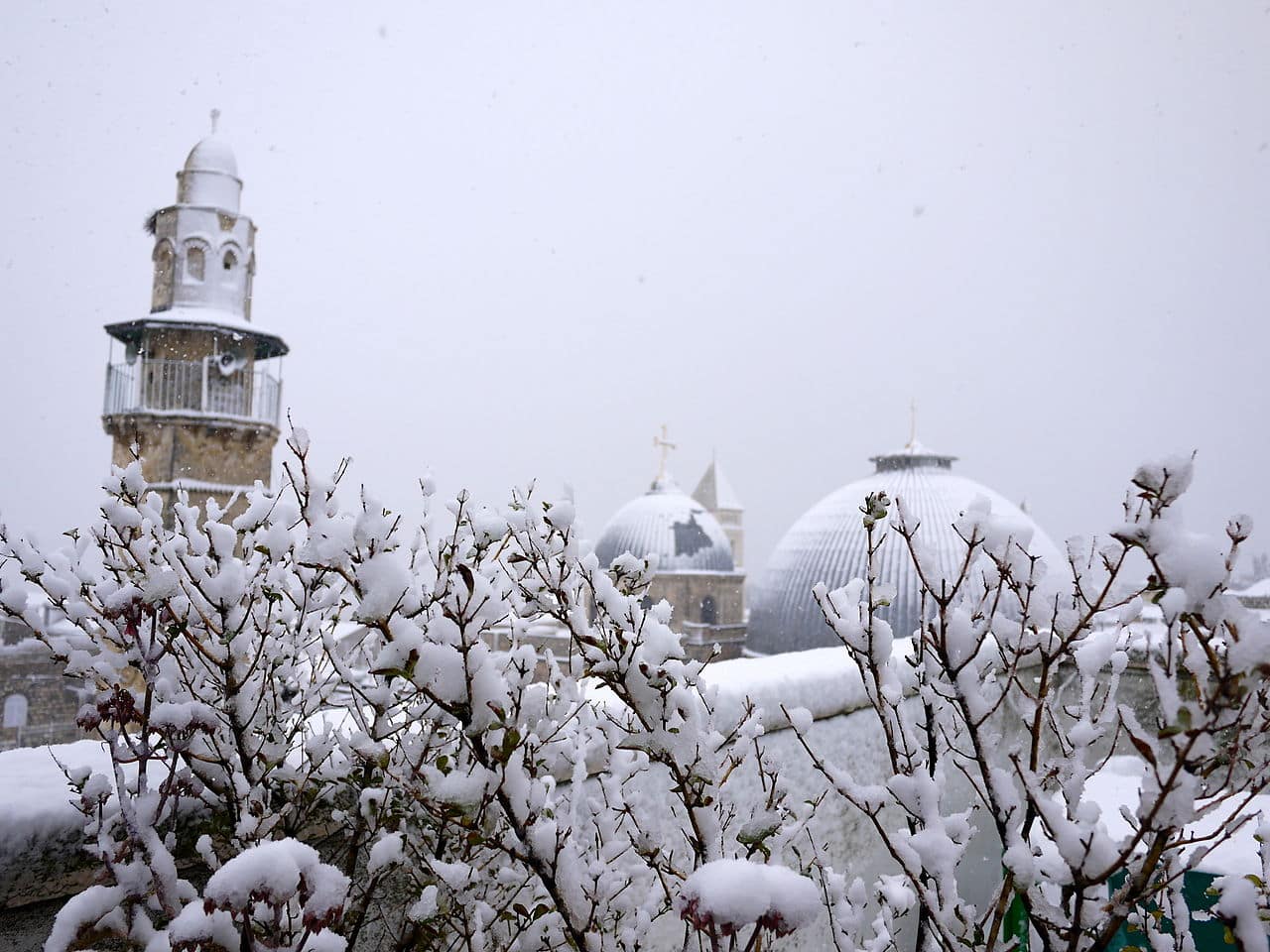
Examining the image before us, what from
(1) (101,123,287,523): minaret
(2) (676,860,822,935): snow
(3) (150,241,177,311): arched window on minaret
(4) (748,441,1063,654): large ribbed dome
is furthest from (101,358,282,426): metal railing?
(2) (676,860,822,935): snow

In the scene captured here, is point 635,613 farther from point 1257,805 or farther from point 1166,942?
point 1257,805

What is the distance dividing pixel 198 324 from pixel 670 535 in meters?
13.2

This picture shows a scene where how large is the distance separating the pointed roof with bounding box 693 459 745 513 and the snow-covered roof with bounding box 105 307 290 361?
1274 inches

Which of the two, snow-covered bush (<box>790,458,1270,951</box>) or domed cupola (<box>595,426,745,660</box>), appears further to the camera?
domed cupola (<box>595,426,745,660</box>)

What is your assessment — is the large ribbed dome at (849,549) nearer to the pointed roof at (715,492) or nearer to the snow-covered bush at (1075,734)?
the snow-covered bush at (1075,734)

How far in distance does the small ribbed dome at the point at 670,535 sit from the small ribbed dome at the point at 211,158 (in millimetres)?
12750

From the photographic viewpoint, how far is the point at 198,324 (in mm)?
13516

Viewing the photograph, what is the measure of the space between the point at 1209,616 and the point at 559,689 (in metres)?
1.82

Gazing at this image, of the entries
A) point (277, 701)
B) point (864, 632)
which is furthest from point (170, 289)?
point (864, 632)

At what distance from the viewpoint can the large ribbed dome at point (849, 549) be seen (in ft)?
45.6

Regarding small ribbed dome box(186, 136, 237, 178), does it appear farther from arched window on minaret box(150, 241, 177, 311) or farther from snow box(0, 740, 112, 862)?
snow box(0, 740, 112, 862)

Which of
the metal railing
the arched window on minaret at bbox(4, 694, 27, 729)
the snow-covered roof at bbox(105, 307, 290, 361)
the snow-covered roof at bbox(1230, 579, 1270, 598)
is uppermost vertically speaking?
the snow-covered roof at bbox(105, 307, 290, 361)

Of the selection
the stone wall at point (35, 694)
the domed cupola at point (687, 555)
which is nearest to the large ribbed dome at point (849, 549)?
the domed cupola at point (687, 555)

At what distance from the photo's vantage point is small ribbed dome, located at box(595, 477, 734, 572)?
73.2 ft
